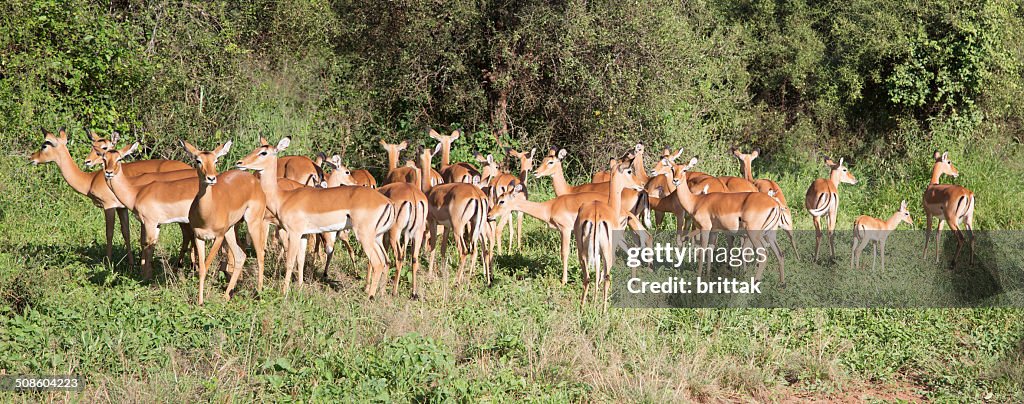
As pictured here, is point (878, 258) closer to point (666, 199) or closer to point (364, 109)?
point (666, 199)

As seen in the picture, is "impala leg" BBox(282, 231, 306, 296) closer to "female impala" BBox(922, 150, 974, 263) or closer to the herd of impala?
the herd of impala

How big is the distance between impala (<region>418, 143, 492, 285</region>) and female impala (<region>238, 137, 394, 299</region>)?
67 cm

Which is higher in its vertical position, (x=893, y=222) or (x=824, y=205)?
(x=824, y=205)

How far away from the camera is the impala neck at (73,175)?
8.32 meters

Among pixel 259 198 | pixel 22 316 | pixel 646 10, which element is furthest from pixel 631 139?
pixel 22 316

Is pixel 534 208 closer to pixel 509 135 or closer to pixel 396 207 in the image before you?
pixel 396 207

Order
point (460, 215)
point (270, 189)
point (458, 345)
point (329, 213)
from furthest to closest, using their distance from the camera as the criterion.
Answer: point (460, 215)
point (270, 189)
point (329, 213)
point (458, 345)

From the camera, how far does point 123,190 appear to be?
25.5 feet

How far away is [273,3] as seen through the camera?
15938mm

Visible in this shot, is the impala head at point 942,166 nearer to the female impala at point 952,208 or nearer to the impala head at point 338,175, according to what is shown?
the female impala at point 952,208

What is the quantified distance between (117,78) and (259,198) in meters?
4.24

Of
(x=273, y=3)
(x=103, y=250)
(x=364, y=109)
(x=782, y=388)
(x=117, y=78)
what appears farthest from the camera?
(x=273, y=3)

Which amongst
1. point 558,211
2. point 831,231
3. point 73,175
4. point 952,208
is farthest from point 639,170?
point 73,175
